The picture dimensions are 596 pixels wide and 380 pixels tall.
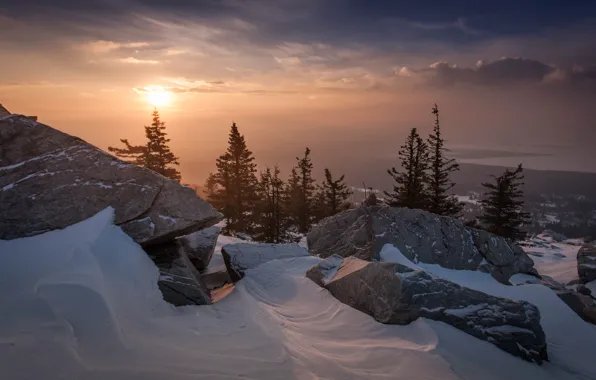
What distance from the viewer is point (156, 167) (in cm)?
3269

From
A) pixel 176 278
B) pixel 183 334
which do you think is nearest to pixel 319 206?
pixel 176 278

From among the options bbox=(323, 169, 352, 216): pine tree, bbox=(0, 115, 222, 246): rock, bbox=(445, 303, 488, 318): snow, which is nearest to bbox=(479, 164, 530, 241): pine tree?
bbox=(323, 169, 352, 216): pine tree

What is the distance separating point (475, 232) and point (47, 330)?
48.4 ft

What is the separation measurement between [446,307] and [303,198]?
1173 inches

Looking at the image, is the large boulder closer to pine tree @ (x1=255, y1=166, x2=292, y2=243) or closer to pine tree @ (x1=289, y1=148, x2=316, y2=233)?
pine tree @ (x1=255, y1=166, x2=292, y2=243)

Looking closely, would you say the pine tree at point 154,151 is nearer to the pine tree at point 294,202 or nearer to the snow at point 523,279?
the pine tree at point 294,202

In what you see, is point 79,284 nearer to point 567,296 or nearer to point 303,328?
point 303,328

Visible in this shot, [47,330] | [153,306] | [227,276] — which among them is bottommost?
[227,276]

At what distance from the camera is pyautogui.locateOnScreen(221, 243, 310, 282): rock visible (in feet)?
34.3

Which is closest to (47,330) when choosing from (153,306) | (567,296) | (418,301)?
(153,306)

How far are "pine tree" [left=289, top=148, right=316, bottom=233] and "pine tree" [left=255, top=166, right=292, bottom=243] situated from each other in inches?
151

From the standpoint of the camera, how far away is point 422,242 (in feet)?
41.4

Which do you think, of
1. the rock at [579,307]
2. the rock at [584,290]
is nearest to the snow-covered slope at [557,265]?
the rock at [584,290]

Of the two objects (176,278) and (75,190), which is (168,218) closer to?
(176,278)
